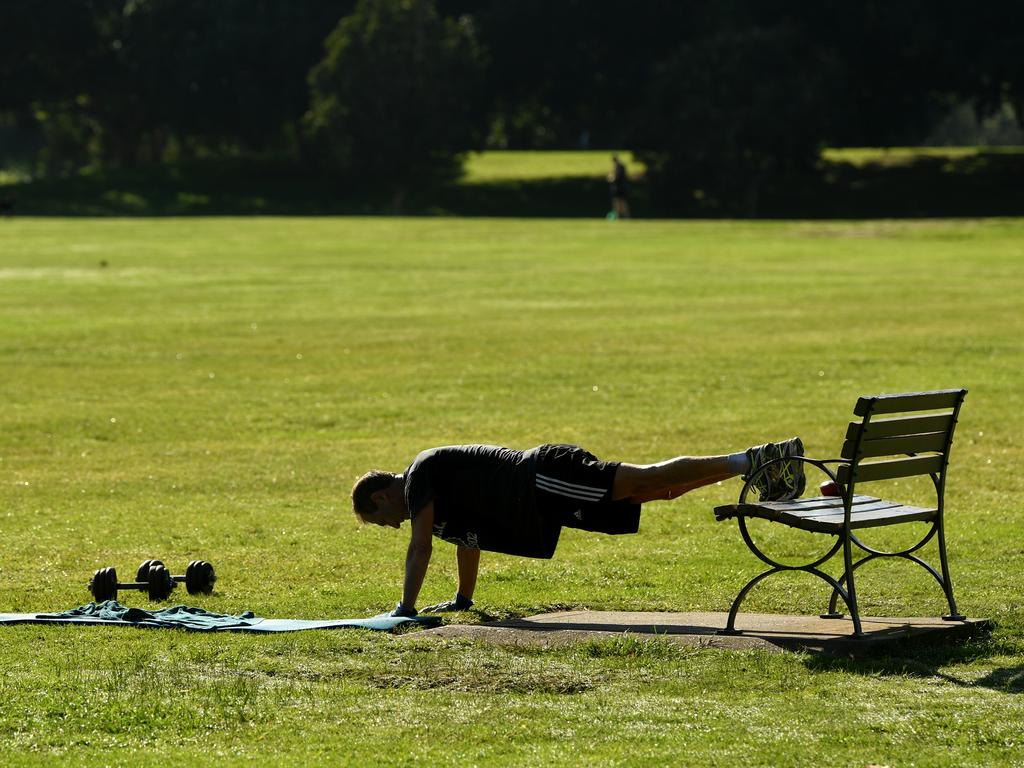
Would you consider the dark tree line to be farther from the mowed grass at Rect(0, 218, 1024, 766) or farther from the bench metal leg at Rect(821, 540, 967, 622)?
the bench metal leg at Rect(821, 540, 967, 622)

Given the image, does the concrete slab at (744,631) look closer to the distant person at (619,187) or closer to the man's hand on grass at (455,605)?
the man's hand on grass at (455,605)

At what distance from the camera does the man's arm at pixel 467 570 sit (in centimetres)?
927

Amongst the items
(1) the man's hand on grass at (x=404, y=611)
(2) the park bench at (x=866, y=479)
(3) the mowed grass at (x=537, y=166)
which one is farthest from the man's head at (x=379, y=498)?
(3) the mowed grass at (x=537, y=166)

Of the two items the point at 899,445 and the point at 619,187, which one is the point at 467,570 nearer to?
the point at 899,445

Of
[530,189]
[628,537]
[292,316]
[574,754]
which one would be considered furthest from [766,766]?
[530,189]

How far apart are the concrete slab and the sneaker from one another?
2.25 ft

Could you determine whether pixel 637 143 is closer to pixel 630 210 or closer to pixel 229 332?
pixel 630 210

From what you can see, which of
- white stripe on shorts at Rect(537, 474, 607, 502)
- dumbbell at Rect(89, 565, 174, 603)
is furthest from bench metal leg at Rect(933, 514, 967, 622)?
dumbbell at Rect(89, 565, 174, 603)

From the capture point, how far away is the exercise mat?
8719mm

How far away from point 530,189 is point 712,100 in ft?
39.5

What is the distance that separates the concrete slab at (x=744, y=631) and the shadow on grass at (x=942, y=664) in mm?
116

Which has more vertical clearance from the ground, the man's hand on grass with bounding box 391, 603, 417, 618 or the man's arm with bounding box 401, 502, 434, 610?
the man's arm with bounding box 401, 502, 434, 610

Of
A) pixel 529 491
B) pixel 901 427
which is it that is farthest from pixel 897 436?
pixel 529 491

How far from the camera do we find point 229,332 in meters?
26.2
